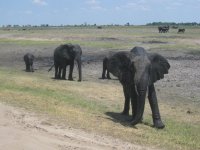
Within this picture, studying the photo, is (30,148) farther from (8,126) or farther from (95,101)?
(95,101)

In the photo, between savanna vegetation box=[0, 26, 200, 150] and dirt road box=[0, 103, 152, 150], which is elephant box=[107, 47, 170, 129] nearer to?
savanna vegetation box=[0, 26, 200, 150]

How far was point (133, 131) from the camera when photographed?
12922 mm

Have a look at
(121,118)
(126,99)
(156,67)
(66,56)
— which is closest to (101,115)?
(121,118)

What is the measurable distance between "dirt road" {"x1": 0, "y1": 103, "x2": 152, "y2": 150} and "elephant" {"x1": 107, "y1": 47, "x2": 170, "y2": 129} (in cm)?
264

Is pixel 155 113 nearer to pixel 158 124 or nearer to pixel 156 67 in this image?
pixel 158 124

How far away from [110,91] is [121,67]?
6679 mm

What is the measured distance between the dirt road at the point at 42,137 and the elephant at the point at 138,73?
2.64 metres

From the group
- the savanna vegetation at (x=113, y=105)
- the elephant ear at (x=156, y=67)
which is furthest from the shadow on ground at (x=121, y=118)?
the elephant ear at (x=156, y=67)

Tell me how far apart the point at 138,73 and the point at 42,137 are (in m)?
4.64

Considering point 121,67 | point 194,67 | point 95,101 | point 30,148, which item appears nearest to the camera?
point 30,148

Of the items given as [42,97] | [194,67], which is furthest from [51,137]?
[194,67]

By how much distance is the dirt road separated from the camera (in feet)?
30.5

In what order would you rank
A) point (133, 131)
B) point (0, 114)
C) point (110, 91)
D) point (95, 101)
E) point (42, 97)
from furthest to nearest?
point (110, 91), point (95, 101), point (42, 97), point (133, 131), point (0, 114)

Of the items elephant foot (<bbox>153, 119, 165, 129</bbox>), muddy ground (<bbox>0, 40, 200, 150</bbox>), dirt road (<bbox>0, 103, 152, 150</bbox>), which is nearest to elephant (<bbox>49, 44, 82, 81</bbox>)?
muddy ground (<bbox>0, 40, 200, 150</bbox>)
